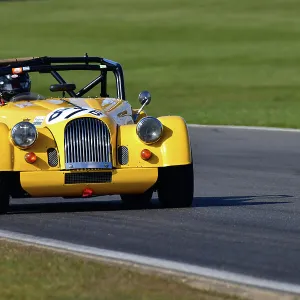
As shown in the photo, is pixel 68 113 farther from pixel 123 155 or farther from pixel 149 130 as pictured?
pixel 149 130

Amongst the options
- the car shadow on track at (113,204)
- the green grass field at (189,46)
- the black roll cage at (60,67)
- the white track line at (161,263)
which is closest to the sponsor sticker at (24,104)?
the black roll cage at (60,67)

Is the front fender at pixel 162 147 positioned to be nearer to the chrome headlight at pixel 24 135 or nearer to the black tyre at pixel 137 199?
the chrome headlight at pixel 24 135

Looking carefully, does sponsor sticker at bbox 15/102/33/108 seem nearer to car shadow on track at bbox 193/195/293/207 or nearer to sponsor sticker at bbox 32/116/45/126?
sponsor sticker at bbox 32/116/45/126

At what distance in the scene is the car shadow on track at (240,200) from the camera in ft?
36.5

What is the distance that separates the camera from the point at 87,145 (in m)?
9.98

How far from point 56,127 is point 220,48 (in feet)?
121

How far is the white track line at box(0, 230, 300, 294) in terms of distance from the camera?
20.4 ft

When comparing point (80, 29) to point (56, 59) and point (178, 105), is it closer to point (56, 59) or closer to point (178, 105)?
point (178, 105)

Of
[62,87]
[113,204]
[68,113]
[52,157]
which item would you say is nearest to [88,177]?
[52,157]

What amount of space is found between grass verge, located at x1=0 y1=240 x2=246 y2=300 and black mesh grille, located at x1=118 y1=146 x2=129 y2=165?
2.85 m

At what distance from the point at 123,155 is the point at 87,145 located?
14.5 inches

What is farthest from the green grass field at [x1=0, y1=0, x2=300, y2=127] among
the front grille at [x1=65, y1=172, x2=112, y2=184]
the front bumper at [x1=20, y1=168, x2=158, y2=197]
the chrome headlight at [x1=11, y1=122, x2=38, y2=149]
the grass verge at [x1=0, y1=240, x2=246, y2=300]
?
the grass verge at [x1=0, y1=240, x2=246, y2=300]

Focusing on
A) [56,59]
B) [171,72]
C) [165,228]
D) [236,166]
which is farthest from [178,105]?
[165,228]

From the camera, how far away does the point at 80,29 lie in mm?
53625
